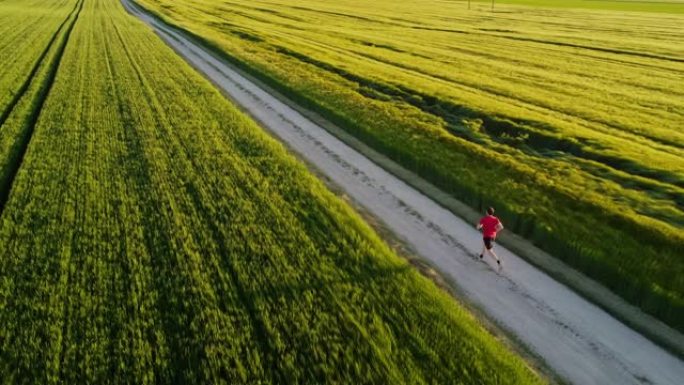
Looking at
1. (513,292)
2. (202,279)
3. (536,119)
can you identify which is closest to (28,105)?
(202,279)

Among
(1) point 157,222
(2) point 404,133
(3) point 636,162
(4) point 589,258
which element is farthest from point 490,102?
(1) point 157,222

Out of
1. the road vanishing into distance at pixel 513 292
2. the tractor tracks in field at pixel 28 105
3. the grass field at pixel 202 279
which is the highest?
the tractor tracks in field at pixel 28 105

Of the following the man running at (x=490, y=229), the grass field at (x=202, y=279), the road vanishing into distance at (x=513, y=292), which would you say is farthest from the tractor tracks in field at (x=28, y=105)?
the man running at (x=490, y=229)

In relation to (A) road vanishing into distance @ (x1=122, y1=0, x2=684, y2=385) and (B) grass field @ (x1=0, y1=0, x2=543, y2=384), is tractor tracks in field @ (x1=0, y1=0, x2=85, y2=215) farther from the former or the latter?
(A) road vanishing into distance @ (x1=122, y1=0, x2=684, y2=385)

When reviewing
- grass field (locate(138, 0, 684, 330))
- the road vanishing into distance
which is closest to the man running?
the road vanishing into distance

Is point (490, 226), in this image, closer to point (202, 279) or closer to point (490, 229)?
point (490, 229)

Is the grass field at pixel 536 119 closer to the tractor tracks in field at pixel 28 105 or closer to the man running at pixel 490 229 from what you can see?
the man running at pixel 490 229

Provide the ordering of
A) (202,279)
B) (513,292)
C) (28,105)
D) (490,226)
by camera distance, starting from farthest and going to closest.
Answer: (28,105) → (490,226) → (513,292) → (202,279)
